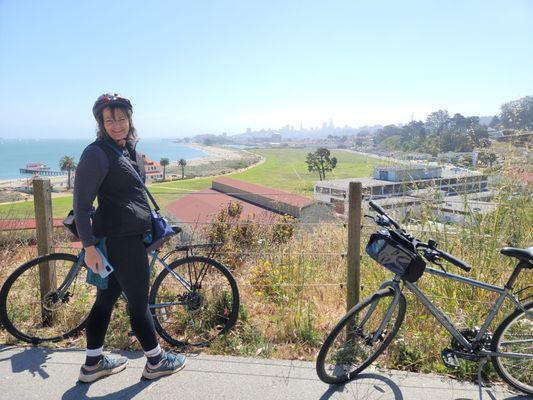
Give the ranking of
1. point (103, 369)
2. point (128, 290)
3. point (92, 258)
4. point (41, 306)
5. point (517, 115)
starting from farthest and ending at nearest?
point (517, 115), point (41, 306), point (103, 369), point (128, 290), point (92, 258)

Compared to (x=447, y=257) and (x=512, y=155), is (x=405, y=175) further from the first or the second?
(x=447, y=257)

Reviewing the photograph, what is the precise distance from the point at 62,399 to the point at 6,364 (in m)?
0.74

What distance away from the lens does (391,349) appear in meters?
3.09

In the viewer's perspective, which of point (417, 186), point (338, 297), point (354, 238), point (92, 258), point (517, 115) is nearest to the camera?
point (92, 258)

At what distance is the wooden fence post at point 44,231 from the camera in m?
3.44

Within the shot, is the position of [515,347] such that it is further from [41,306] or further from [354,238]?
[41,306]

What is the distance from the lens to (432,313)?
264 centimetres

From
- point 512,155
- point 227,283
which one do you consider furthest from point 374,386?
point 512,155

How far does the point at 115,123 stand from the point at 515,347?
123 inches

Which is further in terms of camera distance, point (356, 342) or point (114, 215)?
point (356, 342)

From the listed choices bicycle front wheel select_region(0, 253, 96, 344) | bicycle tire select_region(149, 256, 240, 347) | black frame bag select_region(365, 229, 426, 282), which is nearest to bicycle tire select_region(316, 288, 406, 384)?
black frame bag select_region(365, 229, 426, 282)

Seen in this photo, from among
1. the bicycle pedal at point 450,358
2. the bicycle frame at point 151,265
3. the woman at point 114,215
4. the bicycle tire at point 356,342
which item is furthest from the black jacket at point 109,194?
the bicycle pedal at point 450,358

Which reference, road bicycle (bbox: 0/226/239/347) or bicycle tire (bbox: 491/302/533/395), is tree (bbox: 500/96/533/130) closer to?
bicycle tire (bbox: 491/302/533/395)

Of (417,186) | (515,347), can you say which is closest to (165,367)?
(515,347)
